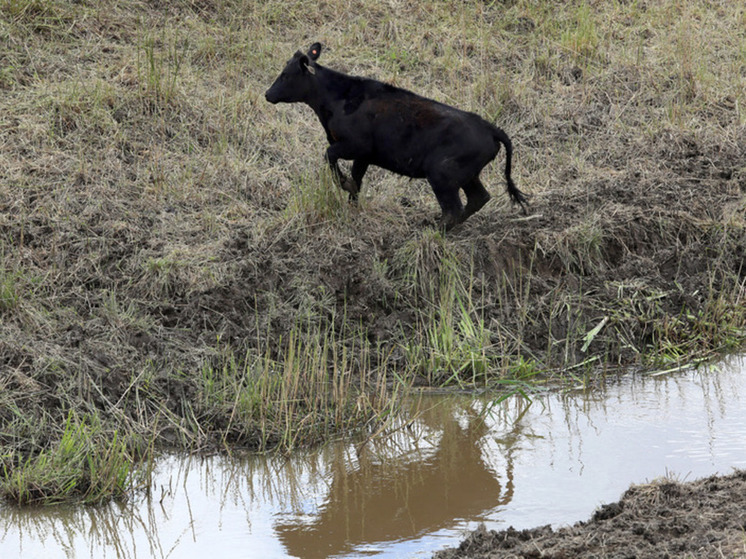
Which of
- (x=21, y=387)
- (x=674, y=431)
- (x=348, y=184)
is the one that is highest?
(x=348, y=184)

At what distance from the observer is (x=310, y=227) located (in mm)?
7852

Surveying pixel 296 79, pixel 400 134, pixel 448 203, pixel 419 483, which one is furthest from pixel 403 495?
pixel 296 79

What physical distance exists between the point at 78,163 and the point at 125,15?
3.13m

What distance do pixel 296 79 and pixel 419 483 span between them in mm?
3928

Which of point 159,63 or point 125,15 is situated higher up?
point 125,15

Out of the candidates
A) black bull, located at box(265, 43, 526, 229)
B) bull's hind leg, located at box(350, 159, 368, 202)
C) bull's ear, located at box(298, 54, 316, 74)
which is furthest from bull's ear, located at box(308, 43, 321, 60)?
bull's hind leg, located at box(350, 159, 368, 202)

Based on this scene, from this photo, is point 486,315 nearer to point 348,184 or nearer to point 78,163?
point 348,184

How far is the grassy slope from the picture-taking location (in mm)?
6262

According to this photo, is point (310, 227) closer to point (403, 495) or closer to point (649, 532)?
point (403, 495)

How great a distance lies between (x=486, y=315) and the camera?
7.35 metres

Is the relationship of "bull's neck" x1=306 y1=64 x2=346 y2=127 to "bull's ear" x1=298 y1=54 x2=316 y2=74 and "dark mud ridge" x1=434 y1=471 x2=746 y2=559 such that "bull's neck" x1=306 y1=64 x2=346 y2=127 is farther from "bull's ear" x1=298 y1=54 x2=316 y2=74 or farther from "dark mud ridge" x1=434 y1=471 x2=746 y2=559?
"dark mud ridge" x1=434 y1=471 x2=746 y2=559

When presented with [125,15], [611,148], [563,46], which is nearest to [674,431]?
[611,148]

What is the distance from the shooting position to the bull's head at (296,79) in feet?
26.7

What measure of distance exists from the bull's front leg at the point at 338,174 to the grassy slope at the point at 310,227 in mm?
113
